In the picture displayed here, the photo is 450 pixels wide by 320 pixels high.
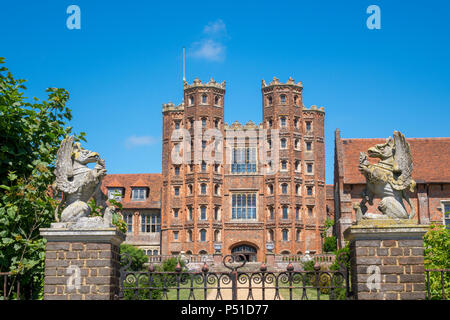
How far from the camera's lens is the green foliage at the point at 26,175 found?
11164 millimetres

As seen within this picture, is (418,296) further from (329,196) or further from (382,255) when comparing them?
(329,196)

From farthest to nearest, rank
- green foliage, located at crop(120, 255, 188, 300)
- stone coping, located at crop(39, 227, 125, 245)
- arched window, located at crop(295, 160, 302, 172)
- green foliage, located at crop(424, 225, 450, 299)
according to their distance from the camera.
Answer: arched window, located at crop(295, 160, 302, 172), green foliage, located at crop(424, 225, 450, 299), green foliage, located at crop(120, 255, 188, 300), stone coping, located at crop(39, 227, 125, 245)

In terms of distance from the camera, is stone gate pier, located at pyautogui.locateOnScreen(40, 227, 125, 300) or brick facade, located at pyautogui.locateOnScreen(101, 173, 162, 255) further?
brick facade, located at pyautogui.locateOnScreen(101, 173, 162, 255)

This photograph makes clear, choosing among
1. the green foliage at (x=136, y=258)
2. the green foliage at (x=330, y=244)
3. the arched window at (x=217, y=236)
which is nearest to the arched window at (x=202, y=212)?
the arched window at (x=217, y=236)

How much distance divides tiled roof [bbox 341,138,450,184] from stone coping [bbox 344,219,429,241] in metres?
32.9

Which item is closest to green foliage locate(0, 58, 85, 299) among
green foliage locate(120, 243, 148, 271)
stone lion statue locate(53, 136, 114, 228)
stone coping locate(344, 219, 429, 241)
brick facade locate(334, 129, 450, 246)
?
stone lion statue locate(53, 136, 114, 228)

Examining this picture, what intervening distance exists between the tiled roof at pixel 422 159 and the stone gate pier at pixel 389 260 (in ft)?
108

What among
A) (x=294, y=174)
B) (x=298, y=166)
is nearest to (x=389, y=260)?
(x=294, y=174)

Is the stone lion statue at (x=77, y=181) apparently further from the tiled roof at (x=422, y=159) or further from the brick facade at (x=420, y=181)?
the tiled roof at (x=422, y=159)

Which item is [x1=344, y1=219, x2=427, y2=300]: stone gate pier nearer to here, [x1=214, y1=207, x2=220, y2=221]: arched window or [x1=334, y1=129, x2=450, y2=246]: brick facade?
[x1=334, y1=129, x2=450, y2=246]: brick facade

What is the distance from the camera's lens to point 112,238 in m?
9.33

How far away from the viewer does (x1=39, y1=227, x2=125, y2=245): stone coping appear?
30.4 ft

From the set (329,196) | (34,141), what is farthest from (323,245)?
(34,141)
